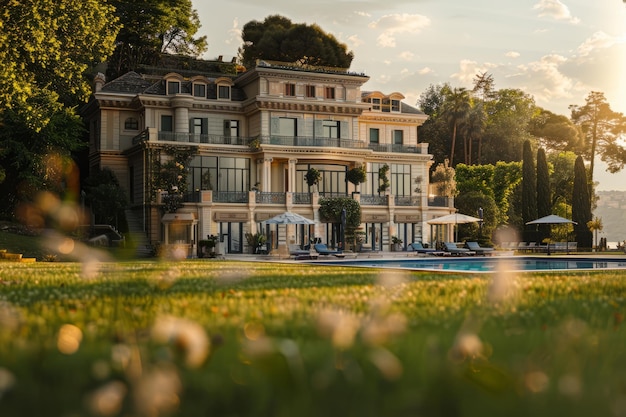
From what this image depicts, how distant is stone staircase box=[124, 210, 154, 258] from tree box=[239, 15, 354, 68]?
2647 centimetres

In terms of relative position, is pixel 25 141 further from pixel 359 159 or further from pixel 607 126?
pixel 607 126

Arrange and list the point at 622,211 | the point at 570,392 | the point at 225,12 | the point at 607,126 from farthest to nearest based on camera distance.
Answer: the point at 622,211 → the point at 607,126 → the point at 225,12 → the point at 570,392

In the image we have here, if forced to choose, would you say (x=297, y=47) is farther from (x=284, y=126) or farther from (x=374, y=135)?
(x=284, y=126)

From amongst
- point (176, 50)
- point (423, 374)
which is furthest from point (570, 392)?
point (176, 50)

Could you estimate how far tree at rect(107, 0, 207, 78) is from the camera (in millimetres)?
64688

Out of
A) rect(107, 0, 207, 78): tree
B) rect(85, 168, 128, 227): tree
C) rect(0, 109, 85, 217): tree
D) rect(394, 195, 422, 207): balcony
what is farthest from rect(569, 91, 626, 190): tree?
rect(0, 109, 85, 217): tree

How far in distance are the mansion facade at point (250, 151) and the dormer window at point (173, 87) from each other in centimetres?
7

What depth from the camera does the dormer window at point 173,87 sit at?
53.0 meters

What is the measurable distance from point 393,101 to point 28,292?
2086 inches

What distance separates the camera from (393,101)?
2394 inches

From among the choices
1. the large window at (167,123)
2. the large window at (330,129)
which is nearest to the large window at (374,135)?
the large window at (330,129)

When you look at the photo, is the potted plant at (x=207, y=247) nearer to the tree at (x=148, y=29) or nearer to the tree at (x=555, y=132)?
the tree at (x=148, y=29)

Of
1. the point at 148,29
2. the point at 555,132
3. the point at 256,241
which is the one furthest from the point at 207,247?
the point at 555,132

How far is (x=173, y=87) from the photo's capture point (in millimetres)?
53219
